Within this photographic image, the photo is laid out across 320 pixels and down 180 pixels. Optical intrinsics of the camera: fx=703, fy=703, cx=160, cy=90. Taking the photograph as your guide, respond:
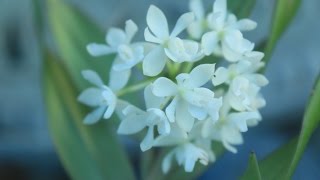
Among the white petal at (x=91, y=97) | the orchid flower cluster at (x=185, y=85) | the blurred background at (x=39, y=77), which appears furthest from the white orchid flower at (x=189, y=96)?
the blurred background at (x=39, y=77)

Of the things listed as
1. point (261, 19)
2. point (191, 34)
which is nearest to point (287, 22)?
point (191, 34)

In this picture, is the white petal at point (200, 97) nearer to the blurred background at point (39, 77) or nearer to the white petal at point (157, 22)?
the white petal at point (157, 22)

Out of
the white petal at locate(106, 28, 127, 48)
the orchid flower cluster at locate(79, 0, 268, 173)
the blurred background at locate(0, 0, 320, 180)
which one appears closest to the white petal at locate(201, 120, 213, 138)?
the orchid flower cluster at locate(79, 0, 268, 173)

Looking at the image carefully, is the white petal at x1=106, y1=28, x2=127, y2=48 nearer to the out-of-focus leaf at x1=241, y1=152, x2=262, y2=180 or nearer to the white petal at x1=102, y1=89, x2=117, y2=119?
the white petal at x1=102, y1=89, x2=117, y2=119

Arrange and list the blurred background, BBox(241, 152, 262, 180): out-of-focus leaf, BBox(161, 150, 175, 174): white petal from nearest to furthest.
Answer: BBox(241, 152, 262, 180): out-of-focus leaf, BBox(161, 150, 175, 174): white petal, the blurred background

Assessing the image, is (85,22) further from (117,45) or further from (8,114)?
(8,114)

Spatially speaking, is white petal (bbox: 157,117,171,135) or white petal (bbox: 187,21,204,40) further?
white petal (bbox: 187,21,204,40)

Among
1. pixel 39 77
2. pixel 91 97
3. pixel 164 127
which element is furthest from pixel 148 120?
pixel 39 77
